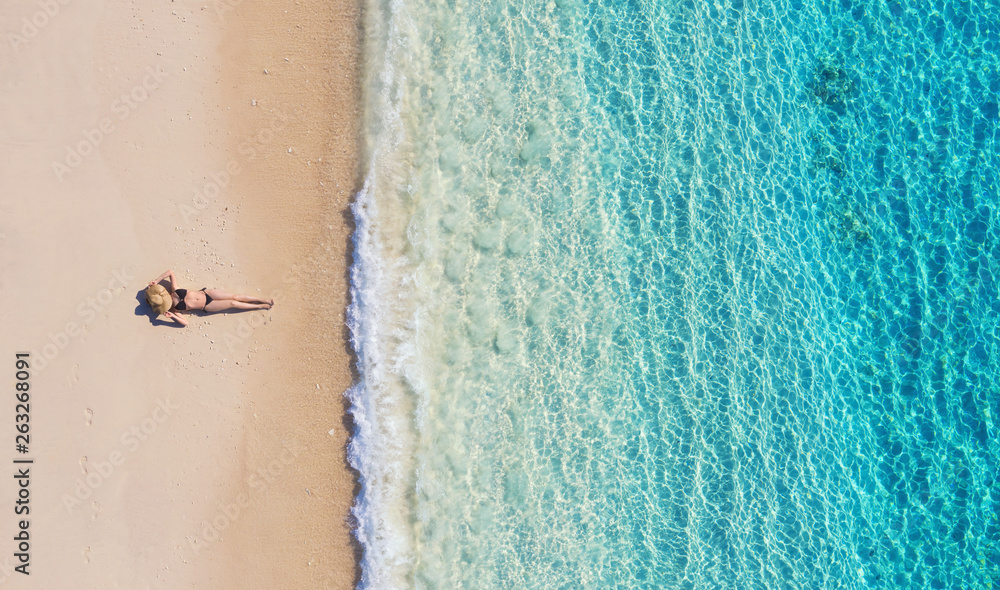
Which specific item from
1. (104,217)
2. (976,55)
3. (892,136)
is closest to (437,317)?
(104,217)

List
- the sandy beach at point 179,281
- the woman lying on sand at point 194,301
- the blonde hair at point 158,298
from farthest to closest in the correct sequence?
the sandy beach at point 179,281 < the woman lying on sand at point 194,301 < the blonde hair at point 158,298

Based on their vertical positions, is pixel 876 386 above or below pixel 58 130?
below

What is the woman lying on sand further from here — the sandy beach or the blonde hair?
the sandy beach

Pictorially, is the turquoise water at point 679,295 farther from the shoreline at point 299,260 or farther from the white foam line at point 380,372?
the shoreline at point 299,260

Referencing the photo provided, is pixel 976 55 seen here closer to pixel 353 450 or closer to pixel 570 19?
pixel 570 19

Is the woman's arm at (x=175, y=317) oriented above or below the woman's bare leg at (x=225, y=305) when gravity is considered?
below

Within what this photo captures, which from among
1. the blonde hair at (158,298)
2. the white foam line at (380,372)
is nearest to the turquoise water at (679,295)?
the white foam line at (380,372)

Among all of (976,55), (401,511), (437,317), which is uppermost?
(976,55)
